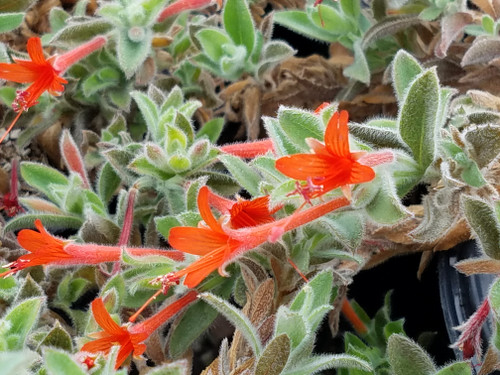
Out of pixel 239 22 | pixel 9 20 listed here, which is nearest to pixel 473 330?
pixel 239 22

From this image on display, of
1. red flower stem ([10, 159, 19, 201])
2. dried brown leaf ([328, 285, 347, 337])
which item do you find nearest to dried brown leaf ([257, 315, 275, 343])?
dried brown leaf ([328, 285, 347, 337])

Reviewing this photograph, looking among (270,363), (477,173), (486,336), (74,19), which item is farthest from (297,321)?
(74,19)

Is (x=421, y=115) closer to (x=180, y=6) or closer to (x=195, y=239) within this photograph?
(x=195, y=239)

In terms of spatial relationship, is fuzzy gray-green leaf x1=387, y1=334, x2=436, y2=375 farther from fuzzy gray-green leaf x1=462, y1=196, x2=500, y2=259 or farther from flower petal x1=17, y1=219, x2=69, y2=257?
flower petal x1=17, y1=219, x2=69, y2=257

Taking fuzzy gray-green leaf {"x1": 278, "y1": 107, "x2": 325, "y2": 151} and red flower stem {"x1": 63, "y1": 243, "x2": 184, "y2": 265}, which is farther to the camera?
red flower stem {"x1": 63, "y1": 243, "x2": 184, "y2": 265}

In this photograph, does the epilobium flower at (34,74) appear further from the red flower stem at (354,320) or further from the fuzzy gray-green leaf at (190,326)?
the red flower stem at (354,320)

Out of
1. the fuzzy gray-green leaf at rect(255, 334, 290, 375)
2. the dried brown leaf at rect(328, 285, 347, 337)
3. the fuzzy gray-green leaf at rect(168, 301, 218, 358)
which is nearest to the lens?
the fuzzy gray-green leaf at rect(255, 334, 290, 375)

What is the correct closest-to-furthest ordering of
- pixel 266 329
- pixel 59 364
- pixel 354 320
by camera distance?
1. pixel 59 364
2. pixel 266 329
3. pixel 354 320
